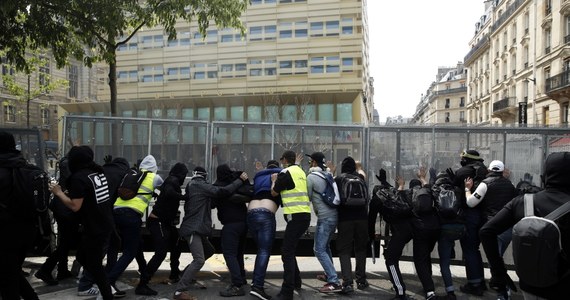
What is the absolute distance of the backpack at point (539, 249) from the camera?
260 cm

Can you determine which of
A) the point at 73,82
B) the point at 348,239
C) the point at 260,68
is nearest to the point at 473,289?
the point at 348,239

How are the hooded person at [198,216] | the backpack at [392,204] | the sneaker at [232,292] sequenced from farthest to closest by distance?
the sneaker at [232,292] → the hooded person at [198,216] → the backpack at [392,204]

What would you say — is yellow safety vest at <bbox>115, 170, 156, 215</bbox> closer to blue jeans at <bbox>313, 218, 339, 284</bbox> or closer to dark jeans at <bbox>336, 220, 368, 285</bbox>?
blue jeans at <bbox>313, 218, 339, 284</bbox>

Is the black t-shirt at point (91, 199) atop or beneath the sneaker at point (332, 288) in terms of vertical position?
atop

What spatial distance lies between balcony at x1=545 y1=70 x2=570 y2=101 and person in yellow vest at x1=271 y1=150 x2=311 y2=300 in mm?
32153

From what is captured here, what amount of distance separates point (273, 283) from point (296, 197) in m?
1.71

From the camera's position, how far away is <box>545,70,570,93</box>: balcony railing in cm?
3127

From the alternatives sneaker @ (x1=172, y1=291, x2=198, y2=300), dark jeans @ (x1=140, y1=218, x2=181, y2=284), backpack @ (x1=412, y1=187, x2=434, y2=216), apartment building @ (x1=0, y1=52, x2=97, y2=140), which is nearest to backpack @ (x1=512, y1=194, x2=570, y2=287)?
backpack @ (x1=412, y1=187, x2=434, y2=216)

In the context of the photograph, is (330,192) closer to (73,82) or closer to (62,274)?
(62,274)

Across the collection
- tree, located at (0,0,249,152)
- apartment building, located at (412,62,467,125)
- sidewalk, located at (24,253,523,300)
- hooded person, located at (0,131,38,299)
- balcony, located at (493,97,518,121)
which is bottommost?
sidewalk, located at (24,253,523,300)

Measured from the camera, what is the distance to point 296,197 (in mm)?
5848

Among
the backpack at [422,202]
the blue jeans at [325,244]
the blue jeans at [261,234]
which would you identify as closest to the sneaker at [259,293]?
the blue jeans at [261,234]

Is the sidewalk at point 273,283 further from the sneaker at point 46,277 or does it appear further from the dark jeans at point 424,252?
the dark jeans at point 424,252

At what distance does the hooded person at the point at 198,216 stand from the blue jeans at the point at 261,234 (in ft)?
1.55
